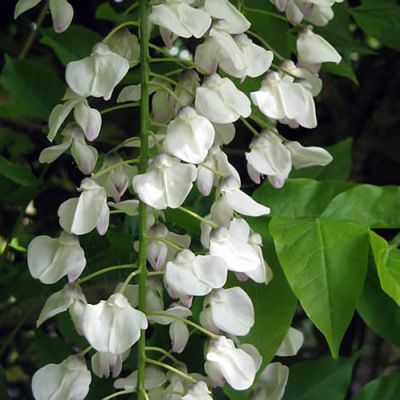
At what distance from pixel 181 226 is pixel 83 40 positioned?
41cm

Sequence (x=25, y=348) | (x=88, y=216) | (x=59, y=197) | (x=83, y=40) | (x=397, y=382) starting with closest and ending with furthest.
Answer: (x=88, y=216)
(x=397, y=382)
(x=83, y=40)
(x=59, y=197)
(x=25, y=348)

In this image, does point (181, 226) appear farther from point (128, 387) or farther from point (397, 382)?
point (397, 382)

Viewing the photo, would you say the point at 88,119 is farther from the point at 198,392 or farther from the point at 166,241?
the point at 198,392

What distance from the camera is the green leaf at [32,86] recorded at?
1235 mm

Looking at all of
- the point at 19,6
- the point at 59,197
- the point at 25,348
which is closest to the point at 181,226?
the point at 19,6

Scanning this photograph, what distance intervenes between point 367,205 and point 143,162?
0.28 m

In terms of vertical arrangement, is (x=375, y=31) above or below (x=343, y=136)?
above

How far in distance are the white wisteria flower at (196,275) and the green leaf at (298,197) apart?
22cm

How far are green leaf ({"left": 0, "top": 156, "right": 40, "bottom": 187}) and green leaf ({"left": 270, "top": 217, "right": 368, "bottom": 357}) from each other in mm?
374

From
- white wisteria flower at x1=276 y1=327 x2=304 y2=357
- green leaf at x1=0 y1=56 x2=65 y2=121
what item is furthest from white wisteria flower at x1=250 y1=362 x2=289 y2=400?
green leaf at x1=0 y1=56 x2=65 y2=121

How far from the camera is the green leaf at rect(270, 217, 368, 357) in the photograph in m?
0.84

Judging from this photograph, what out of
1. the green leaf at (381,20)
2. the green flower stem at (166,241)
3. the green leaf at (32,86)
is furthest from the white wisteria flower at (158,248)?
the green leaf at (381,20)

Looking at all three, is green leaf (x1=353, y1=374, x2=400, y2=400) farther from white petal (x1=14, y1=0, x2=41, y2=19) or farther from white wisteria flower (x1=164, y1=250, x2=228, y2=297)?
white petal (x1=14, y1=0, x2=41, y2=19)

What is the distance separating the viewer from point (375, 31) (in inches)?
51.0
